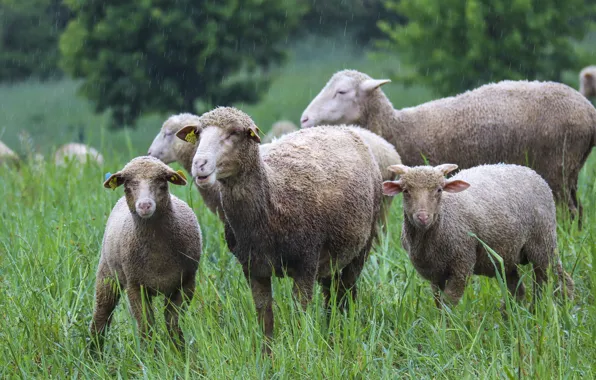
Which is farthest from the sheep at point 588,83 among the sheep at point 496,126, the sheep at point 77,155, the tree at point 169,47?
the sheep at point 77,155

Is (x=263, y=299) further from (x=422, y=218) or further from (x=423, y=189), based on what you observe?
(x=423, y=189)

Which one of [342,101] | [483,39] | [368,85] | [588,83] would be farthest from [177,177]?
[483,39]

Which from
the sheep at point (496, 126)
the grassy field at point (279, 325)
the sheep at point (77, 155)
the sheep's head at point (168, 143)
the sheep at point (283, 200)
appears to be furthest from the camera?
the sheep at point (77, 155)

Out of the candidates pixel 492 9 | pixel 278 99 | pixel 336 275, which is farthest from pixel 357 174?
pixel 278 99

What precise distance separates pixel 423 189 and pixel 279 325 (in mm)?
1111

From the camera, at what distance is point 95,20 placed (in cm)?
1800

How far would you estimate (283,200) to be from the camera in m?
4.74

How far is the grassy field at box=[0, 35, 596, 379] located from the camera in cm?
417

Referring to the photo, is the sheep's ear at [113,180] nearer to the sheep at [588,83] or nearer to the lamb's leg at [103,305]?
the lamb's leg at [103,305]

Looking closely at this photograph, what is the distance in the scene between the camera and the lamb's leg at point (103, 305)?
16.4ft

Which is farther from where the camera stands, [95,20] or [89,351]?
[95,20]

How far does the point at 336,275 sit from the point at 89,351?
1.56m

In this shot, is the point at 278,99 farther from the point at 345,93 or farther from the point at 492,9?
the point at 345,93

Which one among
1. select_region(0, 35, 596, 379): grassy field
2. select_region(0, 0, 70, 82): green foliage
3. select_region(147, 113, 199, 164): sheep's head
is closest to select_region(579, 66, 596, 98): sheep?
select_region(0, 35, 596, 379): grassy field
